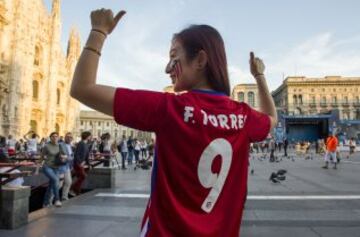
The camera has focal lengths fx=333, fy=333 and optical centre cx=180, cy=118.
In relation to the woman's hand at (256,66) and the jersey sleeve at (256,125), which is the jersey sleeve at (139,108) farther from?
the woman's hand at (256,66)

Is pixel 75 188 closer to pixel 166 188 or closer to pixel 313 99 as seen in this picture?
pixel 166 188

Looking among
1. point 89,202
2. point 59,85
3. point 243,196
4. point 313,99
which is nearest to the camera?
point 243,196

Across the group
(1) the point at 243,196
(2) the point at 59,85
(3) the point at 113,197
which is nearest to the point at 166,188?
(1) the point at 243,196

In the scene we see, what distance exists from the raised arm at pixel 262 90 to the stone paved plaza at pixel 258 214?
3582mm

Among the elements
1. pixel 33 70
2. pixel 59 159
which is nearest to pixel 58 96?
pixel 33 70

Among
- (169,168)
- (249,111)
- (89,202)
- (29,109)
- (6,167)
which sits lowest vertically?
(89,202)

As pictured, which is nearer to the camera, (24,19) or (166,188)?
(166,188)

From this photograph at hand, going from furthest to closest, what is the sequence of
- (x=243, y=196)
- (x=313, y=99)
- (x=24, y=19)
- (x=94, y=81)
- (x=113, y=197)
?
(x=313, y=99) → (x=24, y=19) → (x=113, y=197) → (x=243, y=196) → (x=94, y=81)

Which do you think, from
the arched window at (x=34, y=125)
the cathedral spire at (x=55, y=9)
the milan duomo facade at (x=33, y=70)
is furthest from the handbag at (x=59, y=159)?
the cathedral spire at (x=55, y=9)

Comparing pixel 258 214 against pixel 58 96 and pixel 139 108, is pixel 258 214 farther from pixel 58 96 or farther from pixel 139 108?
pixel 58 96

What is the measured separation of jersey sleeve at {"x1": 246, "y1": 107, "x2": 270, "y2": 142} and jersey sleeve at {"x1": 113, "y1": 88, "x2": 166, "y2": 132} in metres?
0.43

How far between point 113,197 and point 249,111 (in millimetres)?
7322

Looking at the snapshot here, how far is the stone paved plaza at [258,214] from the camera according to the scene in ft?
16.6

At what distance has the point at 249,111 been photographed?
1472 millimetres
